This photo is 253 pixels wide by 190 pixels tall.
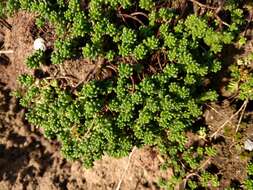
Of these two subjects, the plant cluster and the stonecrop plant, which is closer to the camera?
the stonecrop plant

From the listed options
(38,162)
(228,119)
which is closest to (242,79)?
(228,119)

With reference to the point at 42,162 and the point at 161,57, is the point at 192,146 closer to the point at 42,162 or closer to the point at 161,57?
the point at 161,57

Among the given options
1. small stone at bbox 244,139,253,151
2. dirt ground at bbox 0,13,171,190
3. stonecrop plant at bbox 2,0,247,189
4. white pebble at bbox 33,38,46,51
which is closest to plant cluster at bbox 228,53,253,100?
stonecrop plant at bbox 2,0,247,189

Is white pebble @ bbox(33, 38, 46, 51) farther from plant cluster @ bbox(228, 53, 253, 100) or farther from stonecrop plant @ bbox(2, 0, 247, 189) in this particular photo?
plant cluster @ bbox(228, 53, 253, 100)

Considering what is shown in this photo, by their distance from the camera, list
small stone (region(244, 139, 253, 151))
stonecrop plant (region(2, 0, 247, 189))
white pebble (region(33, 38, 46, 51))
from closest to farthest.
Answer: stonecrop plant (region(2, 0, 247, 189)) → white pebble (region(33, 38, 46, 51)) → small stone (region(244, 139, 253, 151))

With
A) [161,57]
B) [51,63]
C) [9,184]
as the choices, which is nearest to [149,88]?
[161,57]
